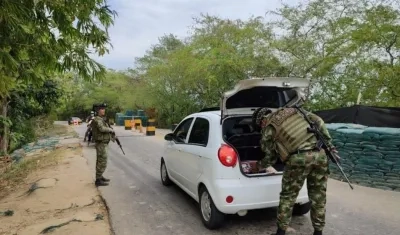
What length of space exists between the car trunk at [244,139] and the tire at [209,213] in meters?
0.66

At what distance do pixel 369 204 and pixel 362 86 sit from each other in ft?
23.1

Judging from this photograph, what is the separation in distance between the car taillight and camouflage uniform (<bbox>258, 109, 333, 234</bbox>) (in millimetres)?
420

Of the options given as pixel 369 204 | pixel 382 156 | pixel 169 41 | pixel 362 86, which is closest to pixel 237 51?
pixel 362 86

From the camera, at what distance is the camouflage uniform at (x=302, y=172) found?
374cm

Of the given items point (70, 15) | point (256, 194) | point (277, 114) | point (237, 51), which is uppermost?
point (237, 51)

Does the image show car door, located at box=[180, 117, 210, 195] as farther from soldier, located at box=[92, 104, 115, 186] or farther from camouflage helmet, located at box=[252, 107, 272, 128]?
soldier, located at box=[92, 104, 115, 186]

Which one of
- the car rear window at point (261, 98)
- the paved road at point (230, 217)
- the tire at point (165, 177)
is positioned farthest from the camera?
the tire at point (165, 177)

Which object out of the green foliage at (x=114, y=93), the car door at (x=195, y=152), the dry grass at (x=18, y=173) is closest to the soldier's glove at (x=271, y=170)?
the car door at (x=195, y=152)

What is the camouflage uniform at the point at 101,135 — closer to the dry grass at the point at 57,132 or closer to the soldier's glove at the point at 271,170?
the soldier's glove at the point at 271,170

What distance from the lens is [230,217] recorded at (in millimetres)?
4848

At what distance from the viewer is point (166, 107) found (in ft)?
92.1

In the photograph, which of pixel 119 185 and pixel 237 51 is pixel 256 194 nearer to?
pixel 119 185

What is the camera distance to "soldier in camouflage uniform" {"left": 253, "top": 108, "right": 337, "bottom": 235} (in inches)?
148

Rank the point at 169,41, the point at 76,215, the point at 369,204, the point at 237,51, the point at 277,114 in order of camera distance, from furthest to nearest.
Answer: the point at 169,41 < the point at 237,51 < the point at 369,204 < the point at 76,215 < the point at 277,114
